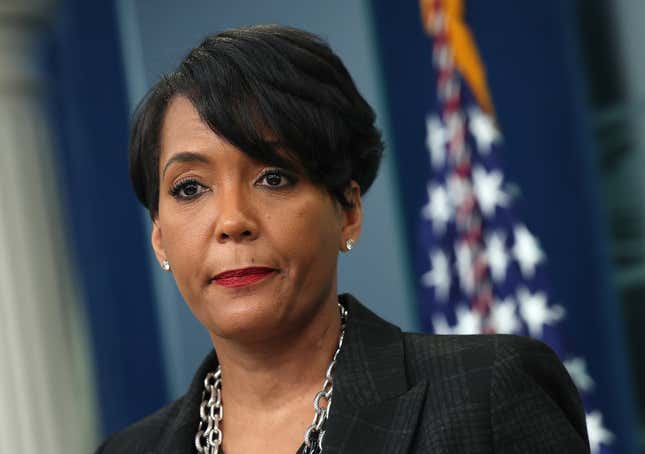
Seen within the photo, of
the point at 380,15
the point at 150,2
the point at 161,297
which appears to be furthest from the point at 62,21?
the point at 380,15

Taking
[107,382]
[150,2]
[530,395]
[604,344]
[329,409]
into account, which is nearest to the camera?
[530,395]

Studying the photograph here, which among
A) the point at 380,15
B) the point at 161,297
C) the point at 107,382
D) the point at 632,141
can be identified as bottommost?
the point at 107,382

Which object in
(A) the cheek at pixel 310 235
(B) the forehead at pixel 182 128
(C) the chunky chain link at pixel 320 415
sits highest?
(B) the forehead at pixel 182 128

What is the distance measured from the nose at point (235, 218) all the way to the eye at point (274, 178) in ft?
0.11

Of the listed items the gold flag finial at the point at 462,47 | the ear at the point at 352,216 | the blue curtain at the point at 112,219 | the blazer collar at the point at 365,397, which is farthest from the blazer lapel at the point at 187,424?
the blue curtain at the point at 112,219

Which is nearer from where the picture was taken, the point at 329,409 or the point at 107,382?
the point at 329,409

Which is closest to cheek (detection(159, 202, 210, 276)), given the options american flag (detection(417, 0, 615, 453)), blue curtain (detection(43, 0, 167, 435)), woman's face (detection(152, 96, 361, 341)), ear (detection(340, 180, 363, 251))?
woman's face (detection(152, 96, 361, 341))

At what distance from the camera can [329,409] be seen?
1610mm

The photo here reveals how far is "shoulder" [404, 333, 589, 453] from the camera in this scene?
147cm

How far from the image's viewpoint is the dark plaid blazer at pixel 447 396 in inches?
58.0

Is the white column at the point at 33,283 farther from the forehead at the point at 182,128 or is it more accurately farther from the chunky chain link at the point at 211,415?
the forehead at the point at 182,128

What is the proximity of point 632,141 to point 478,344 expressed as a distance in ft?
5.57

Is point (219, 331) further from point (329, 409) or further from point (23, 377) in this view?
point (23, 377)

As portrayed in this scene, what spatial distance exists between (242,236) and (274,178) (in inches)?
3.9
